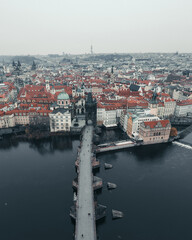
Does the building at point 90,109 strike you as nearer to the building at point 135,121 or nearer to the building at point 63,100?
the building at point 63,100

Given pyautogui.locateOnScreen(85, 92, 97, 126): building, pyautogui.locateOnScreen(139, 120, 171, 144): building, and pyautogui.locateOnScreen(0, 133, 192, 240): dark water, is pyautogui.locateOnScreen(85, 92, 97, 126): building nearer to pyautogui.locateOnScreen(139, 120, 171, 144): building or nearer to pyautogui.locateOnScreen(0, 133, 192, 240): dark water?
pyautogui.locateOnScreen(0, 133, 192, 240): dark water

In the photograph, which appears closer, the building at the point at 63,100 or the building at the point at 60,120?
the building at the point at 60,120

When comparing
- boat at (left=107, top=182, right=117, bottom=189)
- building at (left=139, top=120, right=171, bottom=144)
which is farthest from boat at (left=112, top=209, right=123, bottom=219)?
building at (left=139, top=120, right=171, bottom=144)

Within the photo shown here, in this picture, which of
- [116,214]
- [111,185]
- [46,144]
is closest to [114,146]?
[111,185]

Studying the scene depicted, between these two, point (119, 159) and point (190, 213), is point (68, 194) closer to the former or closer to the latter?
point (119, 159)

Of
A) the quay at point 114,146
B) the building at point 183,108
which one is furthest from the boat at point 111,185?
the building at point 183,108

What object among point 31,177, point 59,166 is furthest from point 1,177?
point 59,166

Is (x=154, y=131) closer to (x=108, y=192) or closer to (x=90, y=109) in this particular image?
(x=90, y=109)

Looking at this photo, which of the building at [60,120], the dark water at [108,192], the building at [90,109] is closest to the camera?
the dark water at [108,192]
